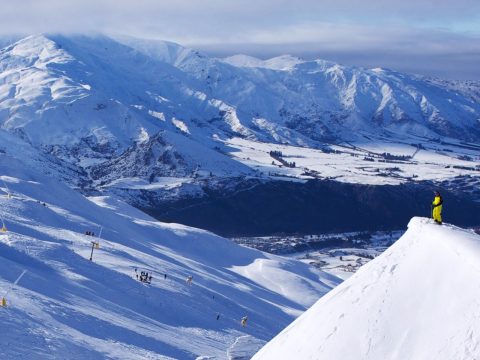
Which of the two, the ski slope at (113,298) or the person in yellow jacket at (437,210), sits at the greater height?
the person in yellow jacket at (437,210)

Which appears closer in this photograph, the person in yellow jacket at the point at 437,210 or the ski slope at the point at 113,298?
the person in yellow jacket at the point at 437,210

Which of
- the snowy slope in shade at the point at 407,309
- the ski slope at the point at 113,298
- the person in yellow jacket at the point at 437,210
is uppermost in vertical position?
the person in yellow jacket at the point at 437,210

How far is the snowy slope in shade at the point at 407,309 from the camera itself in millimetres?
21406

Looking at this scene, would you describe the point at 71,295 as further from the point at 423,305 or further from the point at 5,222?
the point at 423,305

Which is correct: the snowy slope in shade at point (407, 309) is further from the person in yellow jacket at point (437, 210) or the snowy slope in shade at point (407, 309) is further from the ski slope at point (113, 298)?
the ski slope at point (113, 298)

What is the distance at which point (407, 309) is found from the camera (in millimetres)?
22766

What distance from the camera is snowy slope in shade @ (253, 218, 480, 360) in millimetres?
21406

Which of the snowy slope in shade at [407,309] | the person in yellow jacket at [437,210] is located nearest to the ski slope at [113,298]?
the snowy slope in shade at [407,309]

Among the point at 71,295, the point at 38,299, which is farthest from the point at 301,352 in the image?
the point at 71,295

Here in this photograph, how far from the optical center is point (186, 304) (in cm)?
5088

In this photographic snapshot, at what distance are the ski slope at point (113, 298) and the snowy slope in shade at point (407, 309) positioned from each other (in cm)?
1222

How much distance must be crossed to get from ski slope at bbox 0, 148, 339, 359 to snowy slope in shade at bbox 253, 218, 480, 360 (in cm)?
1222

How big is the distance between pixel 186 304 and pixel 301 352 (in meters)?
27.4

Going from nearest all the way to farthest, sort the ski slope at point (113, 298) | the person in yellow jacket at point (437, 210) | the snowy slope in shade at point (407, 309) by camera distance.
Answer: the snowy slope in shade at point (407, 309) → the person in yellow jacket at point (437, 210) → the ski slope at point (113, 298)
